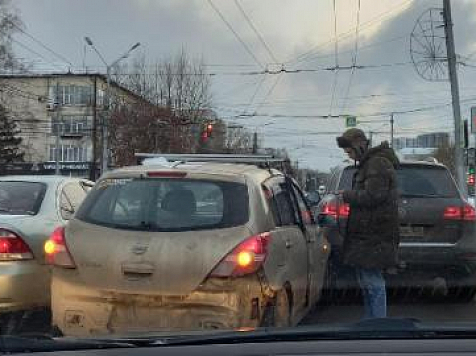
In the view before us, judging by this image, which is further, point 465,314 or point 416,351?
point 465,314

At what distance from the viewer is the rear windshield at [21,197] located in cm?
708

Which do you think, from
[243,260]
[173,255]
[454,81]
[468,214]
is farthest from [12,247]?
[454,81]

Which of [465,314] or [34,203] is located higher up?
[34,203]

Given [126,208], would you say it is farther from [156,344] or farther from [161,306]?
[156,344]

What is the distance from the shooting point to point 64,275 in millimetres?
5219

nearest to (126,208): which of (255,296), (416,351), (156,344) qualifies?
(255,296)

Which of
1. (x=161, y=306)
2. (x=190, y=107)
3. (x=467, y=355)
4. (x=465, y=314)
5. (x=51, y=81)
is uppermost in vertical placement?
(x=51, y=81)

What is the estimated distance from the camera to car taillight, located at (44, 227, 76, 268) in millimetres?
5219

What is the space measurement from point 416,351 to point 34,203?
215 inches

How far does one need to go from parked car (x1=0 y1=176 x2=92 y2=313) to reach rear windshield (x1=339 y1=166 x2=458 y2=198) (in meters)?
3.69

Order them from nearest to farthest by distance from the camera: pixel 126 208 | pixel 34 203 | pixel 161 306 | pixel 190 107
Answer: pixel 161 306, pixel 126 208, pixel 34 203, pixel 190 107

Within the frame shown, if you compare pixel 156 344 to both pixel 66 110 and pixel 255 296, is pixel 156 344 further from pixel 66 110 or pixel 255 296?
pixel 66 110

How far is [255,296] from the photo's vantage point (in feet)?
16.5

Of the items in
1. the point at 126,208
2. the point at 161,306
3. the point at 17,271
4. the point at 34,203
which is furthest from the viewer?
the point at 34,203
